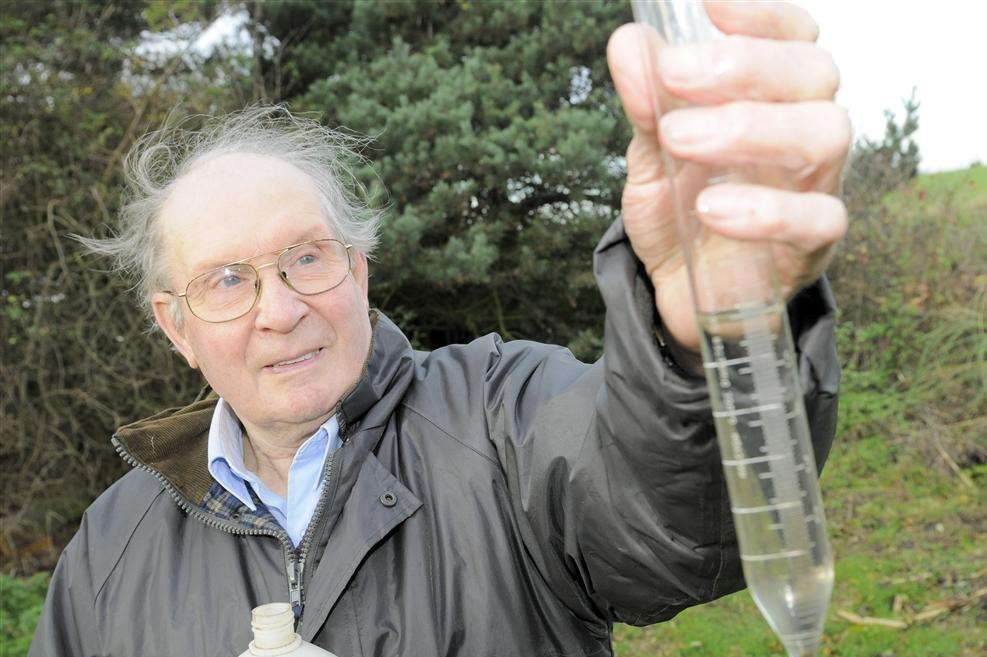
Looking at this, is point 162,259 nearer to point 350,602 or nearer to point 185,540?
point 185,540

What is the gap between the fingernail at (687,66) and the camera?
0.85 m

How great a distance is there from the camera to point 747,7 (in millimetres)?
919

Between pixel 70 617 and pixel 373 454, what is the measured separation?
0.88 meters

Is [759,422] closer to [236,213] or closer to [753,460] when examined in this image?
[753,460]

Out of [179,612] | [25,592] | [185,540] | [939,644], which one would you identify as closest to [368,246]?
[185,540]

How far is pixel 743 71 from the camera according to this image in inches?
33.7

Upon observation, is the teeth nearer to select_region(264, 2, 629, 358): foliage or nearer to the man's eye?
the man's eye

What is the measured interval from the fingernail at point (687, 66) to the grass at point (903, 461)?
458 centimetres

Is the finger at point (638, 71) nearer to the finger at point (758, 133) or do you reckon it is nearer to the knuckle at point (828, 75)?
the finger at point (758, 133)

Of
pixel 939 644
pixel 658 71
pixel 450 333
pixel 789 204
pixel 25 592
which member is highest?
pixel 658 71

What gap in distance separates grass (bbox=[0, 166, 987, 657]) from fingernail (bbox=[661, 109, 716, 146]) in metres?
4.55

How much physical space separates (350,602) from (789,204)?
4.46ft

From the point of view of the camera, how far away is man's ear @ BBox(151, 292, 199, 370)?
237cm

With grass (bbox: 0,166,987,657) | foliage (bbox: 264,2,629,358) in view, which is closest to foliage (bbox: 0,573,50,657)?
grass (bbox: 0,166,987,657)
